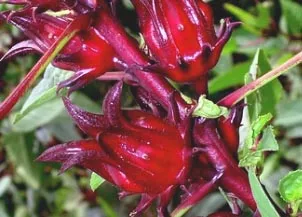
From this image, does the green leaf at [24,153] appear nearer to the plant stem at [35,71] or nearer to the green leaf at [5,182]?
the green leaf at [5,182]

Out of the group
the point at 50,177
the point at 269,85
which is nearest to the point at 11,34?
the point at 50,177

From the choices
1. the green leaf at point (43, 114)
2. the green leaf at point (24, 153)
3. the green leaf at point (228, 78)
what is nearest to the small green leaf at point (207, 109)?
the green leaf at point (228, 78)

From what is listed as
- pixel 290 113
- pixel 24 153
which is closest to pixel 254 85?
pixel 290 113

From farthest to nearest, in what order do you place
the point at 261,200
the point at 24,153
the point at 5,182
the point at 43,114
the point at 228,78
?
the point at 5,182
the point at 24,153
the point at 43,114
the point at 228,78
the point at 261,200

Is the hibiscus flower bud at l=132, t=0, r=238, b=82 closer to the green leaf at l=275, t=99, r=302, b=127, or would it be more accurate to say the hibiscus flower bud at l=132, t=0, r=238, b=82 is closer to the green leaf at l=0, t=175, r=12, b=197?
the green leaf at l=275, t=99, r=302, b=127

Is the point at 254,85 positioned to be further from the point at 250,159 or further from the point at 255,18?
the point at 255,18

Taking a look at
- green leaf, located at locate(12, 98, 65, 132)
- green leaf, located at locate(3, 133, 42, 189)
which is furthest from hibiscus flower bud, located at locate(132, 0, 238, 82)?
green leaf, located at locate(3, 133, 42, 189)
